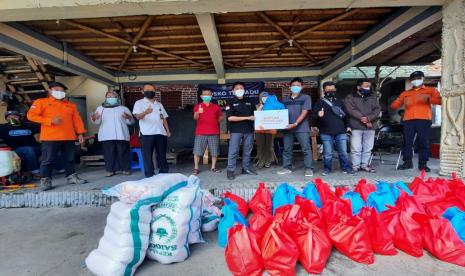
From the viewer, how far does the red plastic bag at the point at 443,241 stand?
2.03m

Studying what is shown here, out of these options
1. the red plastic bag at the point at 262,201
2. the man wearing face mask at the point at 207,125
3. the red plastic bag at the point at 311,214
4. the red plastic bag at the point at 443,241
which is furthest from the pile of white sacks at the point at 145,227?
the man wearing face mask at the point at 207,125

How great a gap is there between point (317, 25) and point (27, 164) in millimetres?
5859

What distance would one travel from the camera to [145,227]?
211 centimetres

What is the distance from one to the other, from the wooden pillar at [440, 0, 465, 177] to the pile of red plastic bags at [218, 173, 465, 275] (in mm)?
1270

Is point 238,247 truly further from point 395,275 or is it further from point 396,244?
point 396,244

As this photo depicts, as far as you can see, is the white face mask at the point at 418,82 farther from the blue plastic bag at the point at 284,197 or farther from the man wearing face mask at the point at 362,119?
the blue plastic bag at the point at 284,197

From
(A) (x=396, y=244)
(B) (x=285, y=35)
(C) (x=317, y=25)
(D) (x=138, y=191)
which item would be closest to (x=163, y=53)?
(B) (x=285, y=35)

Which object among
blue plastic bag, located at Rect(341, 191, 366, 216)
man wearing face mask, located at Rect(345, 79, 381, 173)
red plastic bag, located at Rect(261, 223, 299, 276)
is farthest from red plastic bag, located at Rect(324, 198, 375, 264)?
man wearing face mask, located at Rect(345, 79, 381, 173)

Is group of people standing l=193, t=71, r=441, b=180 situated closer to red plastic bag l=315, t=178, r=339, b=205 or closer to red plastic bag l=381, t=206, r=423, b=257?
red plastic bag l=315, t=178, r=339, b=205

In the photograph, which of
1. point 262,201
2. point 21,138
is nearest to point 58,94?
point 21,138

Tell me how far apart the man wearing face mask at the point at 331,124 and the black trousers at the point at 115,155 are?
3533 mm

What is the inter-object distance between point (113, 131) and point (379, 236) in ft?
14.2

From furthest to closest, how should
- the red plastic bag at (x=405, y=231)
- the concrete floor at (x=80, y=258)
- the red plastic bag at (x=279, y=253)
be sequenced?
the red plastic bag at (x=405, y=231) → the concrete floor at (x=80, y=258) → the red plastic bag at (x=279, y=253)

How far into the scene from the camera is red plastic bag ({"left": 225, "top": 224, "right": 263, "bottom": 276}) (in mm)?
1905
